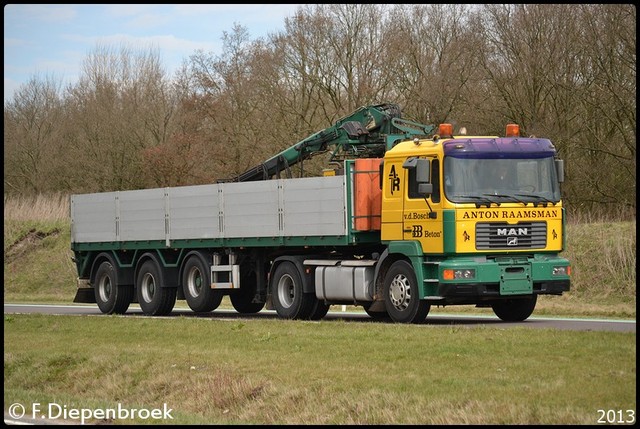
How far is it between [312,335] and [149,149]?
108ft

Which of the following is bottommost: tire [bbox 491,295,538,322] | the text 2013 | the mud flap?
the text 2013

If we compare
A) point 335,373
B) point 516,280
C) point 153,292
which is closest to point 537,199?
point 516,280

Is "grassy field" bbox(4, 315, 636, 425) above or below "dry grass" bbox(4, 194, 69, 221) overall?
below

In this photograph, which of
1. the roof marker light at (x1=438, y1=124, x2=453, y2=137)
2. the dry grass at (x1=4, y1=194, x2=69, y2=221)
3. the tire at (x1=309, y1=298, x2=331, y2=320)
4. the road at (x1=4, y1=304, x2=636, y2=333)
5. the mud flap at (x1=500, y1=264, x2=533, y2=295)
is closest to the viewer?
the road at (x1=4, y1=304, x2=636, y2=333)

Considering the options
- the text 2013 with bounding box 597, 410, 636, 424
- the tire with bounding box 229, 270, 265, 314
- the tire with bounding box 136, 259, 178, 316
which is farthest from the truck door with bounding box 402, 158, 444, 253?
the text 2013 with bounding box 597, 410, 636, 424

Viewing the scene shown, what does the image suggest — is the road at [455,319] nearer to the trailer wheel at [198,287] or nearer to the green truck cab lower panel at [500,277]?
the trailer wheel at [198,287]

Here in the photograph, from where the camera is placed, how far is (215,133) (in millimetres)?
48031

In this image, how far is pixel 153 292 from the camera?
28.1m

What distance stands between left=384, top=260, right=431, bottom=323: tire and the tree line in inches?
631

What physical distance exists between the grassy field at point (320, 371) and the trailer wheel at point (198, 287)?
7.16 ft

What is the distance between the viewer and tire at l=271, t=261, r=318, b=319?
2369cm

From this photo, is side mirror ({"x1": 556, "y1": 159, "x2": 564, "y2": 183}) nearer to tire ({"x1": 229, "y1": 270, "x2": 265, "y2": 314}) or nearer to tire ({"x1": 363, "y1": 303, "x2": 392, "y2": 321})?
tire ({"x1": 363, "y1": 303, "x2": 392, "y2": 321})

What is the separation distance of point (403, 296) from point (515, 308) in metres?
2.49

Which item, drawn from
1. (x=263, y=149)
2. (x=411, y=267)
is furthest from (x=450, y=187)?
(x=263, y=149)
